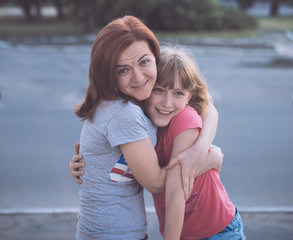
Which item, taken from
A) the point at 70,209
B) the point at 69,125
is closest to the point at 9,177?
the point at 70,209

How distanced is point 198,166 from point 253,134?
15.0 feet

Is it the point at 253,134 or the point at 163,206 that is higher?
the point at 163,206

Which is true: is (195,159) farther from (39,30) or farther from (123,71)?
(39,30)

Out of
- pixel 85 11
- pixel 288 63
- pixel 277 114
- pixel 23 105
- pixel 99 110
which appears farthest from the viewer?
pixel 85 11

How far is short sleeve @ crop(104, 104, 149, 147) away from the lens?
1.81 meters

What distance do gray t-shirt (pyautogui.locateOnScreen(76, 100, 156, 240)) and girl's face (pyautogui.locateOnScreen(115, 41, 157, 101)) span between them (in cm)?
12

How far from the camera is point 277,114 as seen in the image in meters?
7.24

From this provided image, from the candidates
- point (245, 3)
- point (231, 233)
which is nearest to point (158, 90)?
point (231, 233)

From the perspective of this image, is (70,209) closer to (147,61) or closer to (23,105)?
(147,61)

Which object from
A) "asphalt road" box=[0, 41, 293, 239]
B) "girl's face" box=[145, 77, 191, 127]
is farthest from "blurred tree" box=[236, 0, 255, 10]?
"girl's face" box=[145, 77, 191, 127]

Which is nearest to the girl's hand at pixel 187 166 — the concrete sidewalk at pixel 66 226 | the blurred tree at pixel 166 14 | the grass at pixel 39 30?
the concrete sidewalk at pixel 66 226

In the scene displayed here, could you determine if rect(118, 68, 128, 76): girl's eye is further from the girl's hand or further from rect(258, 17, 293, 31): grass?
rect(258, 17, 293, 31): grass

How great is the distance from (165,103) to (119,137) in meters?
0.35

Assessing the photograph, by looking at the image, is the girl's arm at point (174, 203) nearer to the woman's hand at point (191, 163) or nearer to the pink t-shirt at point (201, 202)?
the woman's hand at point (191, 163)
